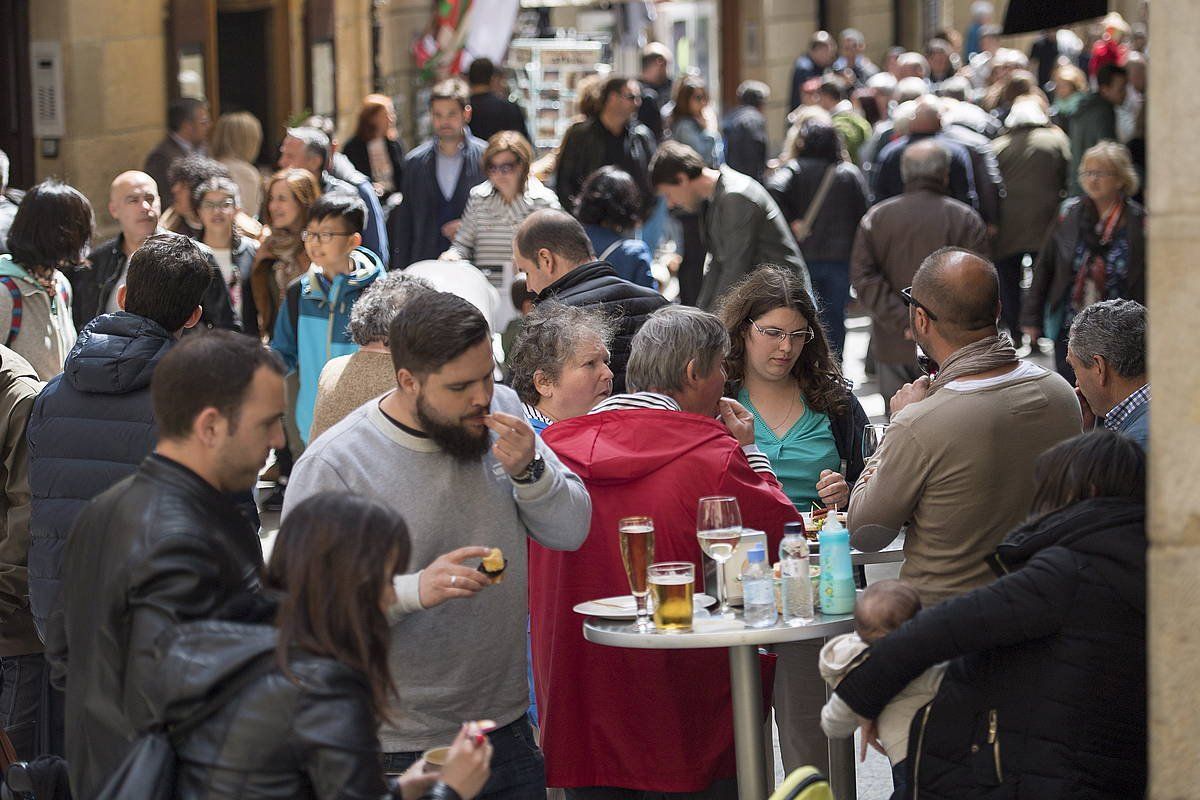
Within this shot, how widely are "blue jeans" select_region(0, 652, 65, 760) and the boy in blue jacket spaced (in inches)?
93.1

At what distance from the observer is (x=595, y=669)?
14.3ft

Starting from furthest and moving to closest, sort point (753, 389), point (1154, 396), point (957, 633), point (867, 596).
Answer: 1. point (753, 389)
2. point (867, 596)
3. point (957, 633)
4. point (1154, 396)

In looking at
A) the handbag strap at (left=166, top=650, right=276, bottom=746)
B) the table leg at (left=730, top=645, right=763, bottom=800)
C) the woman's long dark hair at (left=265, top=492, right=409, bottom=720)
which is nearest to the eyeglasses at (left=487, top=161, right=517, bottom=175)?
the table leg at (left=730, top=645, right=763, bottom=800)

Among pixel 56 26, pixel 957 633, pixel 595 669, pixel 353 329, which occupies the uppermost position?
pixel 56 26

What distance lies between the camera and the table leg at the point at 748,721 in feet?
13.7

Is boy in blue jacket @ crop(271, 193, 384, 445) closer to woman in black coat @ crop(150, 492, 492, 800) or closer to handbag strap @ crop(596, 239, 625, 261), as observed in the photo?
handbag strap @ crop(596, 239, 625, 261)

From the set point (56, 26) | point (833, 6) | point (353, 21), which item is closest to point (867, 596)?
point (56, 26)

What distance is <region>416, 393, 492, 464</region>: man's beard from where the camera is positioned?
3.71 meters

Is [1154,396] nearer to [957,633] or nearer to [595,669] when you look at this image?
[957,633]

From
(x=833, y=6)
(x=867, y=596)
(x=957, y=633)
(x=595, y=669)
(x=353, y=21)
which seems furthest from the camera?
(x=833, y=6)

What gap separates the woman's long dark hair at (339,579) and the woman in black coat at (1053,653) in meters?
1.22

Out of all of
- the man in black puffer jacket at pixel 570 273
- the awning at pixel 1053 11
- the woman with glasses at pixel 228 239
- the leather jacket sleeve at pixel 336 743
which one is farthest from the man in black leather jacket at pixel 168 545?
the awning at pixel 1053 11

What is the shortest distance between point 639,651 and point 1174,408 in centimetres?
165

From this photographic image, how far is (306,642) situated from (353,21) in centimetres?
1482
